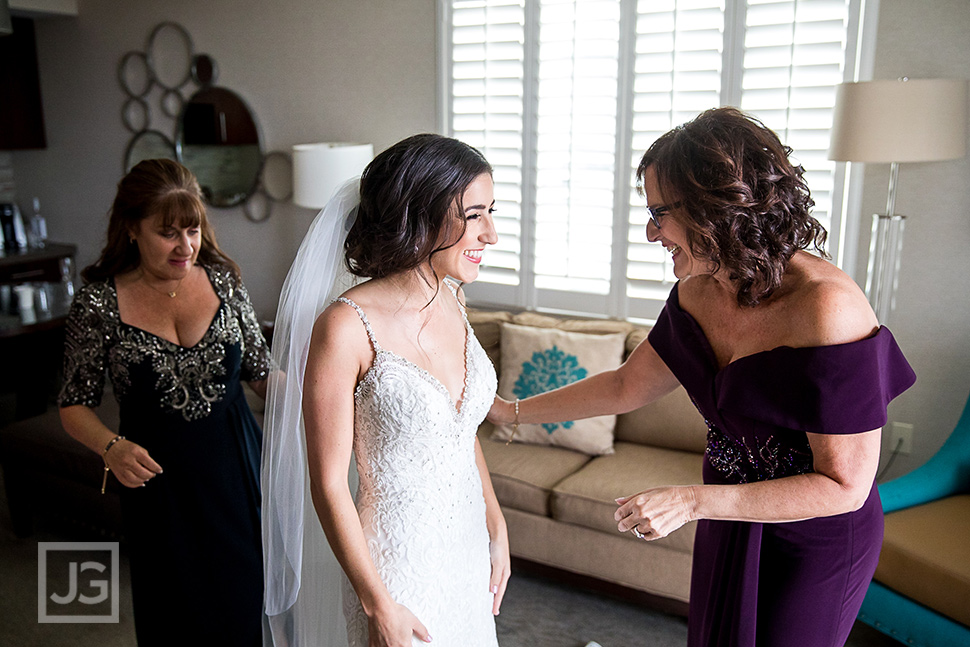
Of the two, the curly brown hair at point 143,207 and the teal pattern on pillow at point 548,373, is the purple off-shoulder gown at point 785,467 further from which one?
the teal pattern on pillow at point 548,373

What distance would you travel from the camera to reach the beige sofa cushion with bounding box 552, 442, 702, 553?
107 inches

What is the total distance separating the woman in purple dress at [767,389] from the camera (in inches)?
53.0

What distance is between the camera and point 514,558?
3.01 metres

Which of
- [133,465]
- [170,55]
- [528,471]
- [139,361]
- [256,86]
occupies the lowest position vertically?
[528,471]

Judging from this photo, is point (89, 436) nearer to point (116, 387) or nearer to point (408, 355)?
point (116, 387)

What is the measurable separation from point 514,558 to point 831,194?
190 centimetres

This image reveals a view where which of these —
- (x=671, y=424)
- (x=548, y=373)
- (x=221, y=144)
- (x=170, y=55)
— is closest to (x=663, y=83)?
(x=548, y=373)

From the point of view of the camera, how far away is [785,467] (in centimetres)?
147

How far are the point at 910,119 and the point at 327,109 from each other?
2944 millimetres

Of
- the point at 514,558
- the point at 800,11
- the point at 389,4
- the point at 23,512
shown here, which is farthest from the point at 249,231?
the point at 800,11

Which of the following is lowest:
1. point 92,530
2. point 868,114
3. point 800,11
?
point 92,530

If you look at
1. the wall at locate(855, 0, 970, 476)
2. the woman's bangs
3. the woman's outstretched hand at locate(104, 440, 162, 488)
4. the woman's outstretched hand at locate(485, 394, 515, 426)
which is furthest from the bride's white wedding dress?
the wall at locate(855, 0, 970, 476)

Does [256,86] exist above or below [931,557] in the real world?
above

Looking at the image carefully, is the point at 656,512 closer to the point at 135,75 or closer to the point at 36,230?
the point at 135,75
